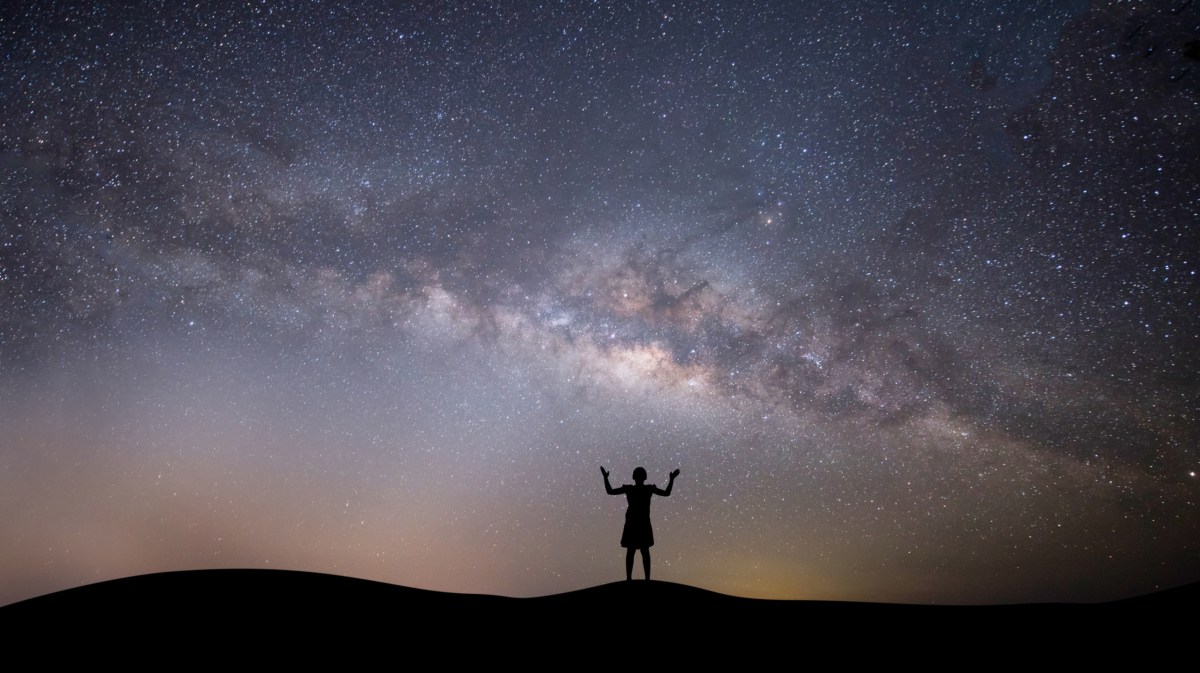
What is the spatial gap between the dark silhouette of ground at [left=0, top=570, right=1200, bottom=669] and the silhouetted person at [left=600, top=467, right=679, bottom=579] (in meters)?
1.78

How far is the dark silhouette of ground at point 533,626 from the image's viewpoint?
547 cm

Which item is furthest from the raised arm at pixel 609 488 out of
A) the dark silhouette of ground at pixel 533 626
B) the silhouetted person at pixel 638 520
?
the dark silhouette of ground at pixel 533 626

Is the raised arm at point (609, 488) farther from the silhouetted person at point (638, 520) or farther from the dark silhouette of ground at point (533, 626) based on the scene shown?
the dark silhouette of ground at point (533, 626)

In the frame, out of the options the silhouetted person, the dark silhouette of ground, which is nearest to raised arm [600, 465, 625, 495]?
the silhouetted person

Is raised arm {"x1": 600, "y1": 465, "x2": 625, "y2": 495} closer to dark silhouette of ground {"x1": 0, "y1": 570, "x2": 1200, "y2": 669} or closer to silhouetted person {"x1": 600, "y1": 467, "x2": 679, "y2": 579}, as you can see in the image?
silhouetted person {"x1": 600, "y1": 467, "x2": 679, "y2": 579}

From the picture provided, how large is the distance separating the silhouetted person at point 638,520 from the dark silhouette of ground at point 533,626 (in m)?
1.78

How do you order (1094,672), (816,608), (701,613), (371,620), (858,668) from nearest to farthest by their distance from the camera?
(1094,672) → (858,668) → (371,620) → (701,613) → (816,608)

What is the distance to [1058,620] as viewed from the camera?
20.6 feet

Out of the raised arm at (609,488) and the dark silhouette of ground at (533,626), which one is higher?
the raised arm at (609,488)

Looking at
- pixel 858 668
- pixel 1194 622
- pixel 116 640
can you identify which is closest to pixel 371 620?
pixel 116 640

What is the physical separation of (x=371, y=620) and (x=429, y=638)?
0.87 metres

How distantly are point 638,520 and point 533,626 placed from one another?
3249mm

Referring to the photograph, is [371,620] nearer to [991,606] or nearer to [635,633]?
[635,633]

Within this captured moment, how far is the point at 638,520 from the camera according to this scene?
370 inches
